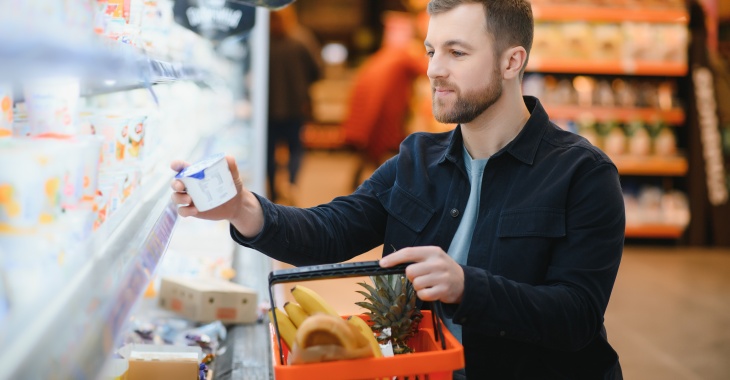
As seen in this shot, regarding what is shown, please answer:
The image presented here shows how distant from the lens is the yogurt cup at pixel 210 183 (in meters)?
1.60

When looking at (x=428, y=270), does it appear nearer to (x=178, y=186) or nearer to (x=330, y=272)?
(x=330, y=272)

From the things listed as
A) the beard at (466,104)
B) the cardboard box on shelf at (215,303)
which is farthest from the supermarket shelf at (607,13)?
the beard at (466,104)

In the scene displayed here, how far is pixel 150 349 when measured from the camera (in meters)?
2.03

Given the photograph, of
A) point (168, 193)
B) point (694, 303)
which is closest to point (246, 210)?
point (168, 193)

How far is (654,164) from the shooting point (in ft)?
23.5

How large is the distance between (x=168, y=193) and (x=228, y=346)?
518 millimetres

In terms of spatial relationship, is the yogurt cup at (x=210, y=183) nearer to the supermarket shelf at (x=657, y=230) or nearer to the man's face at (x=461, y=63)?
the man's face at (x=461, y=63)

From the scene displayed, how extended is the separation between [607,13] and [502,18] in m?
5.78

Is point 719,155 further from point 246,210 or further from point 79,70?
point 79,70

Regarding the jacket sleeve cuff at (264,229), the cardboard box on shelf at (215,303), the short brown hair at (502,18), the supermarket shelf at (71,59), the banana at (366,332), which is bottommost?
the cardboard box on shelf at (215,303)

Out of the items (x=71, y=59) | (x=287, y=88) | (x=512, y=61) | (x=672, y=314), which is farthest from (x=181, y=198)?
(x=287, y=88)

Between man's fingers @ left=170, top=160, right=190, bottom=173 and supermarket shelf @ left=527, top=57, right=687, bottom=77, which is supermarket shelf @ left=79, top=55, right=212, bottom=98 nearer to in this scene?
man's fingers @ left=170, top=160, right=190, bottom=173

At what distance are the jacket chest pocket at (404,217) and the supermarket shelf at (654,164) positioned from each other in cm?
552

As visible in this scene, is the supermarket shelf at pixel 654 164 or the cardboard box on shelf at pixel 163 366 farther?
the supermarket shelf at pixel 654 164
